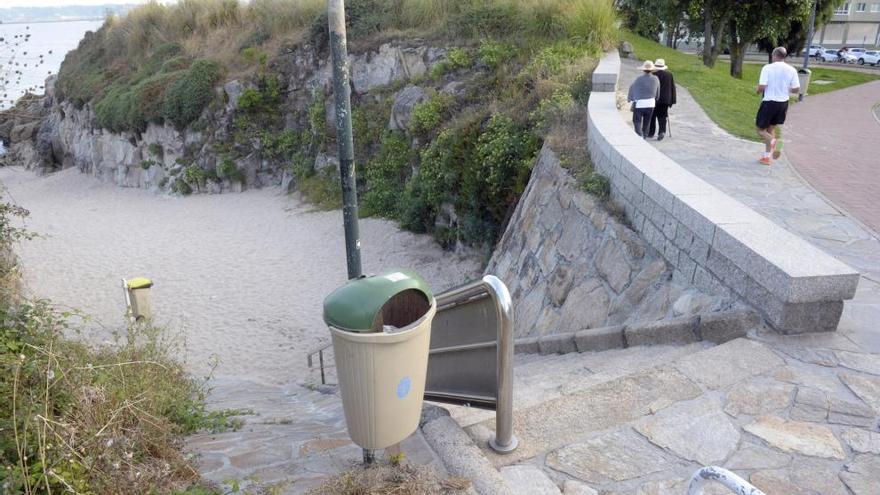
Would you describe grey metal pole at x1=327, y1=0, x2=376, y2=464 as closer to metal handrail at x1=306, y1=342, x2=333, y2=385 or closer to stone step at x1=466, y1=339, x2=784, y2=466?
metal handrail at x1=306, y1=342, x2=333, y2=385

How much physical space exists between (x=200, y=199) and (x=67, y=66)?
15855 mm

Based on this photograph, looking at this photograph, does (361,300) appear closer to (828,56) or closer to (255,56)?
(255,56)

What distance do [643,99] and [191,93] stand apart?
16.5 meters

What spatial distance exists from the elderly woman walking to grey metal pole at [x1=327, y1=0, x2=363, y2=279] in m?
5.01

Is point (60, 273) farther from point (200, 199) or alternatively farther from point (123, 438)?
point (123, 438)

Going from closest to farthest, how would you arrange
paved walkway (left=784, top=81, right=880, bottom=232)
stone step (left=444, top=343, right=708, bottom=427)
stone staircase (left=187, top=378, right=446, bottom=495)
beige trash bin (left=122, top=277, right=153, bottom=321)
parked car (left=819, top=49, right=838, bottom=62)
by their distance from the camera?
1. stone staircase (left=187, top=378, right=446, bottom=495)
2. stone step (left=444, top=343, right=708, bottom=427)
3. paved walkway (left=784, top=81, right=880, bottom=232)
4. beige trash bin (left=122, top=277, right=153, bottom=321)
5. parked car (left=819, top=49, right=838, bottom=62)

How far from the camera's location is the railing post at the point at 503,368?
3.09 m

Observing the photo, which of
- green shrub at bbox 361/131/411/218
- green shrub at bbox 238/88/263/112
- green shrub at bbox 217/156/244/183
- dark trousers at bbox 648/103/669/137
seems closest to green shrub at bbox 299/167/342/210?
green shrub at bbox 361/131/411/218

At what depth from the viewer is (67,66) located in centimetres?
3030

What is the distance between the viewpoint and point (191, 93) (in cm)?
2134

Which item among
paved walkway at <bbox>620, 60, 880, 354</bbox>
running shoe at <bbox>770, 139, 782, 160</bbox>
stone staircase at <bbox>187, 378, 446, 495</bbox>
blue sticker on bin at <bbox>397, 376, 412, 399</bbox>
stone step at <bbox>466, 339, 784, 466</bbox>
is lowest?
stone staircase at <bbox>187, 378, 446, 495</bbox>

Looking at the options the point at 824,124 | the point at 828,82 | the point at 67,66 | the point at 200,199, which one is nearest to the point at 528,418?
the point at 824,124

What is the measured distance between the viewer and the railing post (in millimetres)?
3086

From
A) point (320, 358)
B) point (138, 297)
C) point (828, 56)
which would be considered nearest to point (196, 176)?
point (138, 297)
